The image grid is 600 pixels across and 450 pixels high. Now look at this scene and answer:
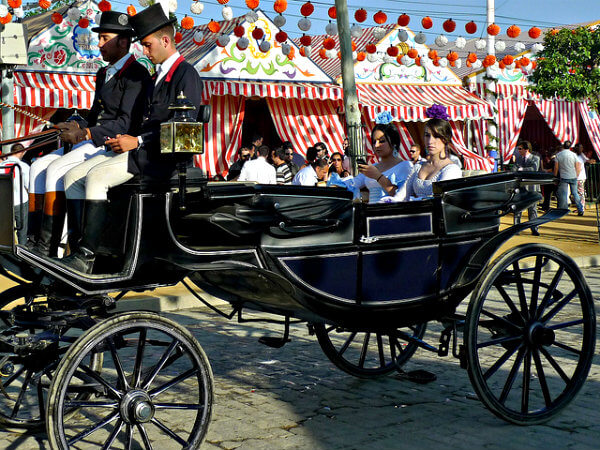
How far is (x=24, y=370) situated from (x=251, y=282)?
4.79 ft

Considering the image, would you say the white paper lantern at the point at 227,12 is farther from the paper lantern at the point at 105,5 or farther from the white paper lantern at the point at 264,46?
the paper lantern at the point at 105,5

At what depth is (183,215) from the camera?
3.89 metres

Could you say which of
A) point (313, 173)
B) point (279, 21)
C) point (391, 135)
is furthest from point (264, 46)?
point (391, 135)

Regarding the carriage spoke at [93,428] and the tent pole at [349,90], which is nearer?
the carriage spoke at [93,428]

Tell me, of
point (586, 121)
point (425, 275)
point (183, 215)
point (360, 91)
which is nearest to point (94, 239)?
point (183, 215)

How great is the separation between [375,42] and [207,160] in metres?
6.10

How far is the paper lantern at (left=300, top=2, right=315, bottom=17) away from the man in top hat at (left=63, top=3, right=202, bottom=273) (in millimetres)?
10989

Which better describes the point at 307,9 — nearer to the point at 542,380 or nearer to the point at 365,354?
the point at 365,354

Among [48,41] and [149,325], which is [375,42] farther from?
[149,325]

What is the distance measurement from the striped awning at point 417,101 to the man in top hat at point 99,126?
1364 cm

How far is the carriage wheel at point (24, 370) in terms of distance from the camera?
12.6ft

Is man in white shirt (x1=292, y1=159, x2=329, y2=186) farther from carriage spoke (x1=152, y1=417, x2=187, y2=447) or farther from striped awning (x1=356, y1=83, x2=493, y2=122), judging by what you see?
carriage spoke (x1=152, y1=417, x2=187, y2=447)

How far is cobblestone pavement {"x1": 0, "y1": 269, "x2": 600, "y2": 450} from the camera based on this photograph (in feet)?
13.7

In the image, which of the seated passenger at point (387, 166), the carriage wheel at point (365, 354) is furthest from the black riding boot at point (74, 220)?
the seated passenger at point (387, 166)
